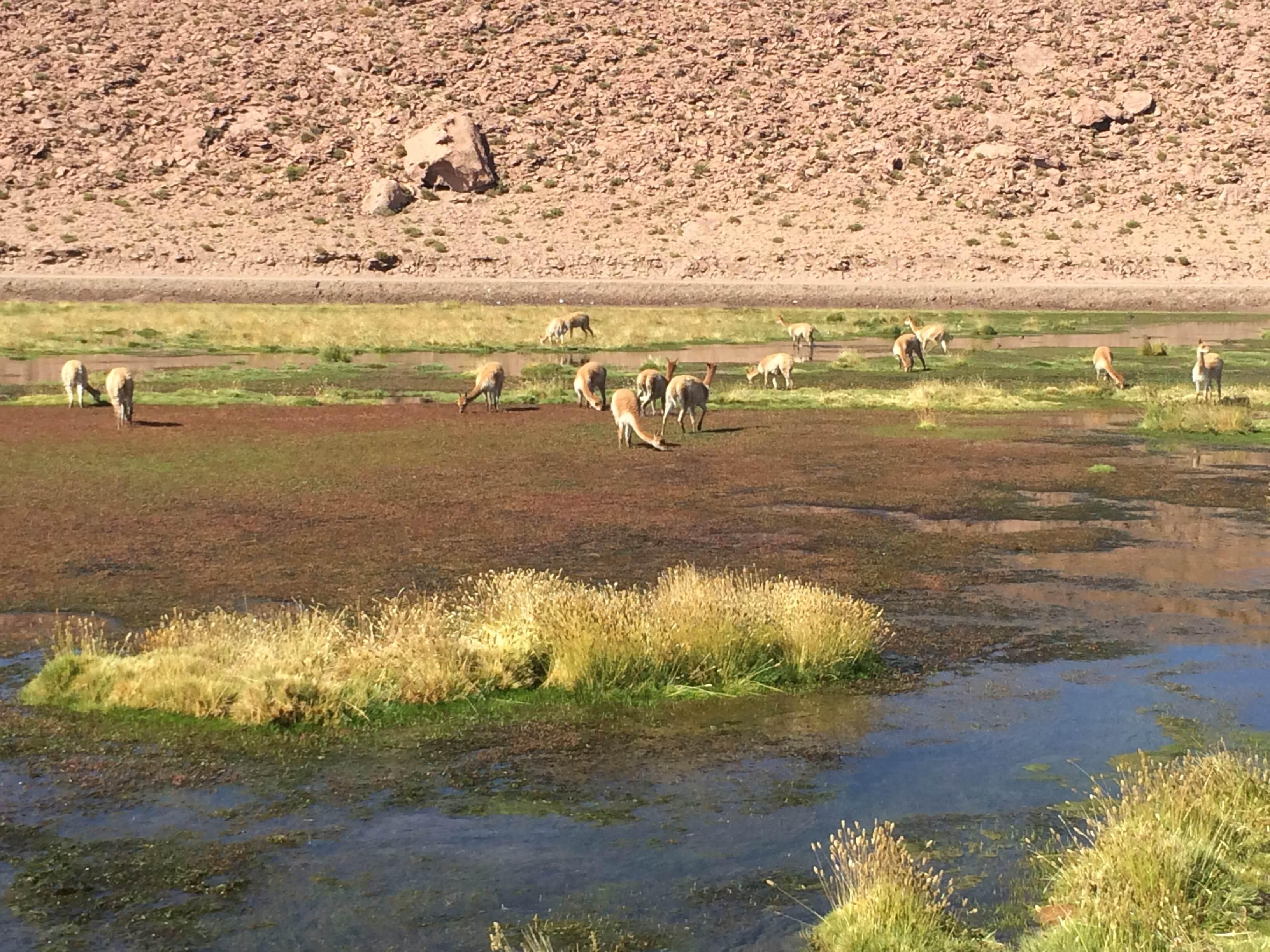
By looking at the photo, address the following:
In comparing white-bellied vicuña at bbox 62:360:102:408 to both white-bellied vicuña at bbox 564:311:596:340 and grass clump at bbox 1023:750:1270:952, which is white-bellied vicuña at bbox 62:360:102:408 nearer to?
white-bellied vicuña at bbox 564:311:596:340

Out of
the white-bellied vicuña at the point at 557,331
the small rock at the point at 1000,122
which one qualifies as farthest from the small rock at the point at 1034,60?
the white-bellied vicuña at the point at 557,331

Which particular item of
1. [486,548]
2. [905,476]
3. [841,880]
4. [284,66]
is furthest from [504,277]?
[841,880]

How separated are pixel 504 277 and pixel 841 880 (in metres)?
66.2

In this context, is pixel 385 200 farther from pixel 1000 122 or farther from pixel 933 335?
pixel 933 335

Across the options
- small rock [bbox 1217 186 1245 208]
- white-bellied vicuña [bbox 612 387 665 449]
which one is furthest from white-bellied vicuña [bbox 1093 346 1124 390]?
small rock [bbox 1217 186 1245 208]

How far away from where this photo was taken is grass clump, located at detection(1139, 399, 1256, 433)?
26719 millimetres

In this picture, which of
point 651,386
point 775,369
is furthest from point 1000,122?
point 651,386

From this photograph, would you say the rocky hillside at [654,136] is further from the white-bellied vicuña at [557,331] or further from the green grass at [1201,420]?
the green grass at [1201,420]

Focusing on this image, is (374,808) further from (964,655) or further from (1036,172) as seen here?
(1036,172)

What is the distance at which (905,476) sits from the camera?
2191cm

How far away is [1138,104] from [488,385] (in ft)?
222

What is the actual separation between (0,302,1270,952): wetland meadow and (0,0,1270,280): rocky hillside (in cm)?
5232

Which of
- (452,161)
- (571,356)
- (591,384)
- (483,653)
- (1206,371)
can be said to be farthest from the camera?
(452,161)

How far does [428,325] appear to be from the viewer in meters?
54.0
